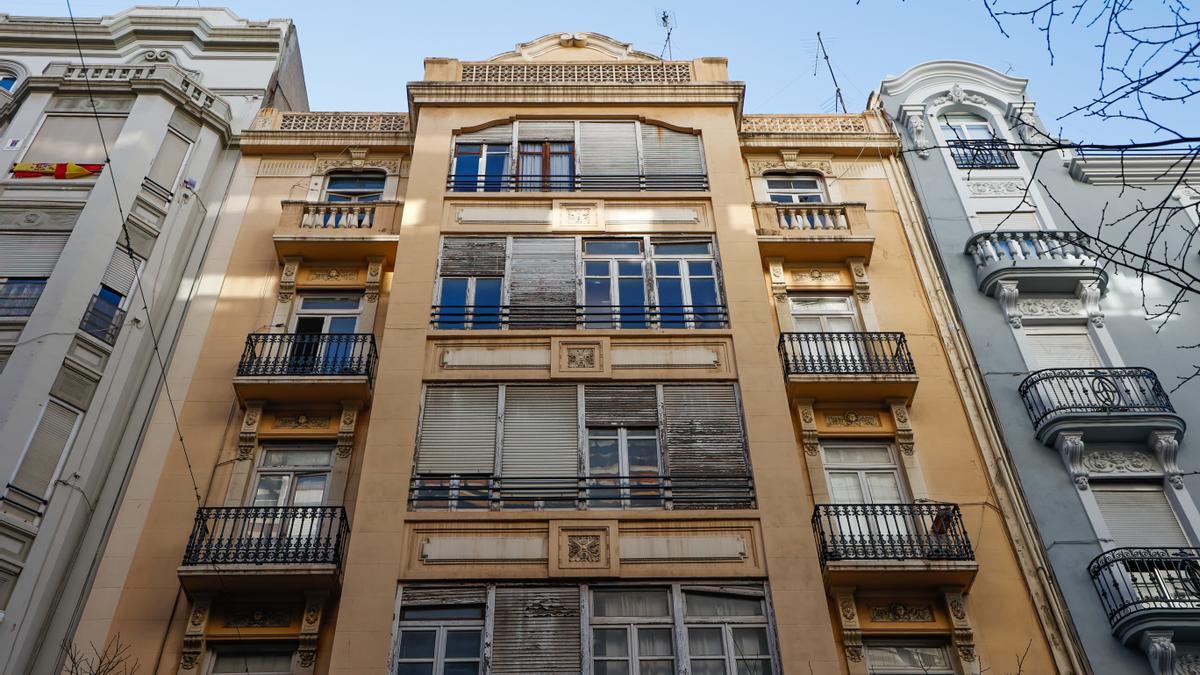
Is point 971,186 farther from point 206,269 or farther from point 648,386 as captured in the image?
point 206,269

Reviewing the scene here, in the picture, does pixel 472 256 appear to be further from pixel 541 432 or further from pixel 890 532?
pixel 890 532

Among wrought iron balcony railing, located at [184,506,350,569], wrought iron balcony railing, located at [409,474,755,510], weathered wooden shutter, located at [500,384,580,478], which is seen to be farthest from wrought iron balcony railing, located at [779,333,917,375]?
wrought iron balcony railing, located at [184,506,350,569]

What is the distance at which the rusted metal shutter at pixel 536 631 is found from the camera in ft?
41.6

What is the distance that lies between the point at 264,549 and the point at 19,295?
694 centimetres

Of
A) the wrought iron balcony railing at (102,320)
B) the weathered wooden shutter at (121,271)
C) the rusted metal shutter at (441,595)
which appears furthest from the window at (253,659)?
the weathered wooden shutter at (121,271)

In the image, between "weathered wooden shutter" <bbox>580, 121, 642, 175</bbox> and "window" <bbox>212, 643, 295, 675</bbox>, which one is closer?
"window" <bbox>212, 643, 295, 675</bbox>

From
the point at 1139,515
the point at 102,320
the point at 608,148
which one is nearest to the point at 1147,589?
the point at 1139,515

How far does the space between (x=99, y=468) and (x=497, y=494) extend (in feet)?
21.7

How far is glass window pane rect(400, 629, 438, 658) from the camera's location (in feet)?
42.4

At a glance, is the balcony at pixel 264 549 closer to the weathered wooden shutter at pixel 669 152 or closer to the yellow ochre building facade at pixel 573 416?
the yellow ochre building facade at pixel 573 416

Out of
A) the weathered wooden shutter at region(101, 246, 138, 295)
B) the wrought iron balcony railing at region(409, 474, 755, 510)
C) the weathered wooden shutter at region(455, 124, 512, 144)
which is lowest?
the wrought iron balcony railing at region(409, 474, 755, 510)

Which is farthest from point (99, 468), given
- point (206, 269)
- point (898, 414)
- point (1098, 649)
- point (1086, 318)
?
point (1086, 318)

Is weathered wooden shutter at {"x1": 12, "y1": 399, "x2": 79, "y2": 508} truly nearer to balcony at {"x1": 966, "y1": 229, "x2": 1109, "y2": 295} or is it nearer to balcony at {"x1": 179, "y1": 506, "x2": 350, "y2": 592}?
balcony at {"x1": 179, "y1": 506, "x2": 350, "y2": 592}

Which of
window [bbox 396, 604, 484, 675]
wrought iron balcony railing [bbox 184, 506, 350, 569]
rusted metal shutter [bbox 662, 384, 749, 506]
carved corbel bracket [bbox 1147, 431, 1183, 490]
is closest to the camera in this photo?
window [bbox 396, 604, 484, 675]
